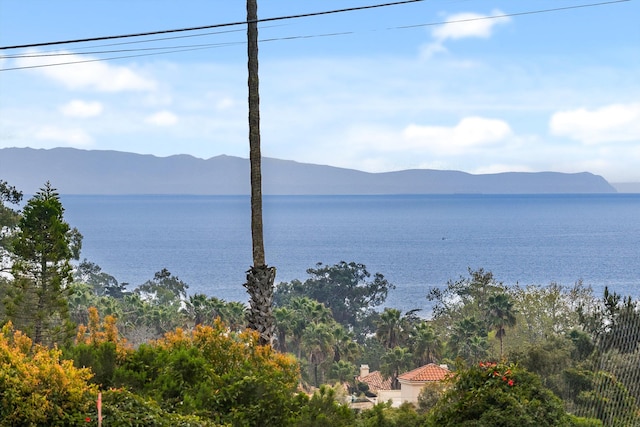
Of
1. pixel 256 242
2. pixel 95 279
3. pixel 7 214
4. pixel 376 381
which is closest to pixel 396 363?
pixel 376 381

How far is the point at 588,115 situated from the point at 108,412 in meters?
136

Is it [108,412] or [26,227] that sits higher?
[26,227]

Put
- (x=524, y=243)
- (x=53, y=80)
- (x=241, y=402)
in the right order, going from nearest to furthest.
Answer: (x=241, y=402) → (x=53, y=80) → (x=524, y=243)

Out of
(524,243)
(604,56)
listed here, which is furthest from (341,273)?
(604,56)

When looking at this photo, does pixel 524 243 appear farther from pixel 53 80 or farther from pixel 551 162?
pixel 53 80

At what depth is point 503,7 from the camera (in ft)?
346

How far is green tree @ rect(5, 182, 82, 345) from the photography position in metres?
14.9

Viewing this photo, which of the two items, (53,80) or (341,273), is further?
(53,80)

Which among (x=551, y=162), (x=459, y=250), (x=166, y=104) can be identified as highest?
(x=166, y=104)

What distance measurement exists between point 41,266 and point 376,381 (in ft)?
106

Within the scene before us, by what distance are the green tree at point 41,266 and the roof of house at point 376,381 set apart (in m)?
29.7

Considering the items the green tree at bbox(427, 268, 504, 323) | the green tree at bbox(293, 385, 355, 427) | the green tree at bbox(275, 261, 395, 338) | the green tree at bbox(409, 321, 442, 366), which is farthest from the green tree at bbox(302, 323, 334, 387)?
the green tree at bbox(293, 385, 355, 427)

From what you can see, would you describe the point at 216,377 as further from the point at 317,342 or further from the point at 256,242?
the point at 317,342

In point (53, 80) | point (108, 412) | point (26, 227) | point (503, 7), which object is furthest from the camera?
point (53, 80)
